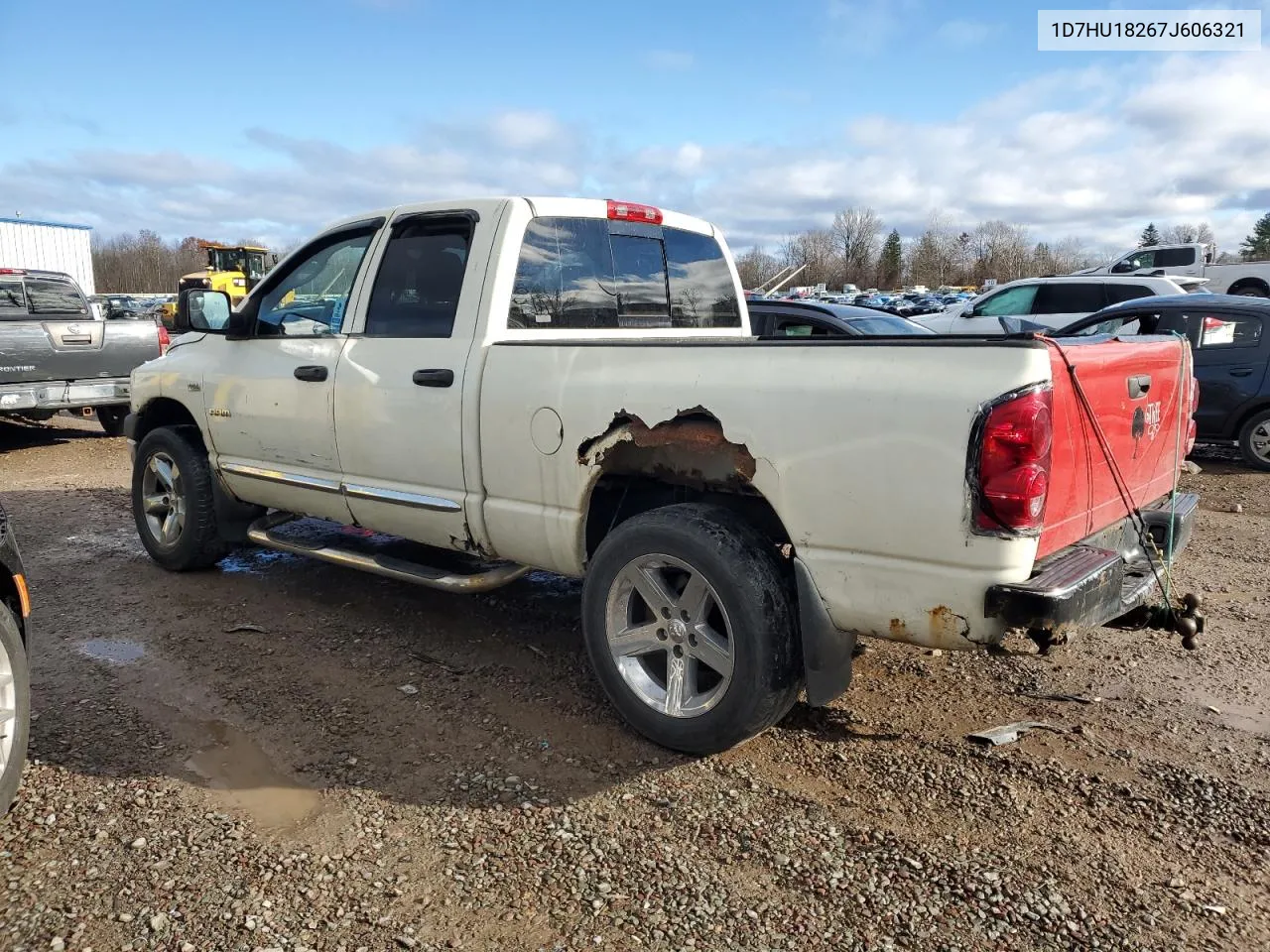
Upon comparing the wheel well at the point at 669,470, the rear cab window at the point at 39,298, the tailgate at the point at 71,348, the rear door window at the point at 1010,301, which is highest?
the rear cab window at the point at 39,298

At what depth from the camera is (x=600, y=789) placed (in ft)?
10.6

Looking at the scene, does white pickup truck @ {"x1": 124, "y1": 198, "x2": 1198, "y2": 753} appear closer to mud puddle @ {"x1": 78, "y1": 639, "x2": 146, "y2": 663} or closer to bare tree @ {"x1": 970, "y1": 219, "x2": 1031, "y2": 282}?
mud puddle @ {"x1": 78, "y1": 639, "x2": 146, "y2": 663}

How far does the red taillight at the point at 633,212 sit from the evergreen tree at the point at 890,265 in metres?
93.3

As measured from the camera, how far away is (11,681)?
303 cm

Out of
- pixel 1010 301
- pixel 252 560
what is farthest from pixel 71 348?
pixel 1010 301

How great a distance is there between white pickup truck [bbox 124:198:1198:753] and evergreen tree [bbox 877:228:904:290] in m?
93.8

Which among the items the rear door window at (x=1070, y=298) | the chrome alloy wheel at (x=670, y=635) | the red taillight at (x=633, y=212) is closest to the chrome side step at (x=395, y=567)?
the chrome alloy wheel at (x=670, y=635)

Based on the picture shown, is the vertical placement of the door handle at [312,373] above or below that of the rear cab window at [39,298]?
below

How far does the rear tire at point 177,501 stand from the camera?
550 centimetres

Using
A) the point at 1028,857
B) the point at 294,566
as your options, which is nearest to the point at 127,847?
the point at 1028,857

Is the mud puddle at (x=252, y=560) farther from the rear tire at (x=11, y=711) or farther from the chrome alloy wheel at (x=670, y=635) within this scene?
the chrome alloy wheel at (x=670, y=635)

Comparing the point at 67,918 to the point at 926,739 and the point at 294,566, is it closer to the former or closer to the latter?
the point at 926,739

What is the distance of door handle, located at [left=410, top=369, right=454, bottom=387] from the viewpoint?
402cm

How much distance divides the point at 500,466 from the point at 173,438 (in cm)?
276
